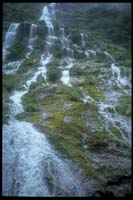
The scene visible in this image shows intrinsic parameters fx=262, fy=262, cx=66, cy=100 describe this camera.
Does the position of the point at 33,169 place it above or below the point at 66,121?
below

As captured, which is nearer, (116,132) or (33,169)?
(33,169)

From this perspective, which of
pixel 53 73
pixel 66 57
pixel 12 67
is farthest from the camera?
pixel 66 57

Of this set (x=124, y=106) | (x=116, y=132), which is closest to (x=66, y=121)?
(x=116, y=132)

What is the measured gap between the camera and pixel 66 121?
14031 millimetres

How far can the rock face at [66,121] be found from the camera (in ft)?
33.1

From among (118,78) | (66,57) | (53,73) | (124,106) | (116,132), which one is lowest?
(116,132)

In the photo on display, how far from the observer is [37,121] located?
1391 centimetres

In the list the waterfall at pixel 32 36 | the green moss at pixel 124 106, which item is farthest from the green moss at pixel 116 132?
the waterfall at pixel 32 36

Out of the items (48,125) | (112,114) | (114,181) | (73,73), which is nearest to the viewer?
(114,181)

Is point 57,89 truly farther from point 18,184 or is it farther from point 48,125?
point 18,184

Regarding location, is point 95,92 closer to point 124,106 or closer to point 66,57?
point 124,106

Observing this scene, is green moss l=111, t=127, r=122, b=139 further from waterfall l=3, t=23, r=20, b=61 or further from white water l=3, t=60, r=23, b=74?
waterfall l=3, t=23, r=20, b=61

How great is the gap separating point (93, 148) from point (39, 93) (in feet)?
23.5

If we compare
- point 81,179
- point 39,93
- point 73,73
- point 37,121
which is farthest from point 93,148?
point 73,73
